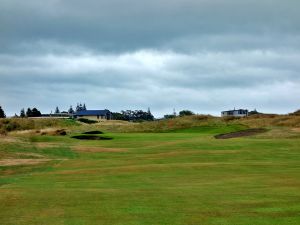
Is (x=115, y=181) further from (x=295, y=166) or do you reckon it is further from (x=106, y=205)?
(x=295, y=166)

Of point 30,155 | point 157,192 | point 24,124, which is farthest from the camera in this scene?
point 24,124

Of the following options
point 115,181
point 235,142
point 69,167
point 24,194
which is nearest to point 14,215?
point 24,194

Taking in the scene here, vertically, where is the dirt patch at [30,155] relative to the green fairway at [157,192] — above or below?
above

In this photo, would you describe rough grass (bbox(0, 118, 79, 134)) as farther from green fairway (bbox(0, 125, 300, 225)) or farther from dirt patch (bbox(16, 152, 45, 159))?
green fairway (bbox(0, 125, 300, 225))

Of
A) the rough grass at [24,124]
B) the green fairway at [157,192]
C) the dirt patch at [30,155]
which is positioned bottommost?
the green fairway at [157,192]

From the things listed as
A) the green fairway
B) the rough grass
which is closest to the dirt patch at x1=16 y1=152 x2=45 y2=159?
the green fairway

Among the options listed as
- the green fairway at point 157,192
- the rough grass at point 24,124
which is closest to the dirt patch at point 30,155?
the green fairway at point 157,192

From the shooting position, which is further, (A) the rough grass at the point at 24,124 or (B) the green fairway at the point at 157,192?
(A) the rough grass at the point at 24,124

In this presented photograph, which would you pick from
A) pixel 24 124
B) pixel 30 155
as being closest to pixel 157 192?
pixel 30 155

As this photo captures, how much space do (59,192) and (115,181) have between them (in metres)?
5.96

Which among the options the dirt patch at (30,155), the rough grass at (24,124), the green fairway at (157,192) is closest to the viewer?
the green fairway at (157,192)

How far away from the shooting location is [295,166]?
38375 millimetres

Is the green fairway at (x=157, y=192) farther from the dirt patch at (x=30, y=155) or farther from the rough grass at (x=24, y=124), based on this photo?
the rough grass at (x=24, y=124)

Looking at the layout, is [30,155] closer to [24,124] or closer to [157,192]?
[157,192]
